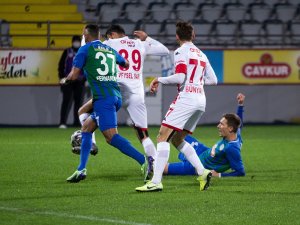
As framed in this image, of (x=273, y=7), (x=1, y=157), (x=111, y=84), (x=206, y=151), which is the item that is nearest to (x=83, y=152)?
(x=111, y=84)

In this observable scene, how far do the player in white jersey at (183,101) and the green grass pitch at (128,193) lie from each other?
0.24 metres

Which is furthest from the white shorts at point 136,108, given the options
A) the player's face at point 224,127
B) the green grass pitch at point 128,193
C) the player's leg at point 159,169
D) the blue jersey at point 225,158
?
the player's leg at point 159,169

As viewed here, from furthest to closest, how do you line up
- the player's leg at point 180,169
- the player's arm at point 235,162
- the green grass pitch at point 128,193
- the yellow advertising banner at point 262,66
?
1. the yellow advertising banner at point 262,66
2. the player's leg at point 180,169
3. the player's arm at point 235,162
4. the green grass pitch at point 128,193

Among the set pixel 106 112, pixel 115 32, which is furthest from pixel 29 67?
pixel 106 112

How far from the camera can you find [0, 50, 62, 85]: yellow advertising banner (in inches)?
879

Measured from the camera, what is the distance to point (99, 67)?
11516 millimetres

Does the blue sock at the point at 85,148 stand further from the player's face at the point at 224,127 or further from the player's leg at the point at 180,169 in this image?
the player's face at the point at 224,127

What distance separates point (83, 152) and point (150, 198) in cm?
190

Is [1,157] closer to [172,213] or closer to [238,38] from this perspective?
[172,213]

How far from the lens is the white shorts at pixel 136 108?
12.8 m

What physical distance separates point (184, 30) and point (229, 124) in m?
1.59

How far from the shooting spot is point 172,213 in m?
8.90

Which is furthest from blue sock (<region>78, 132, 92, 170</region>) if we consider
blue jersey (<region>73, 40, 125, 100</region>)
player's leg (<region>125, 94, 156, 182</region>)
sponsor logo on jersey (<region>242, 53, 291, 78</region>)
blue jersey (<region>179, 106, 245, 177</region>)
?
sponsor logo on jersey (<region>242, 53, 291, 78</region>)

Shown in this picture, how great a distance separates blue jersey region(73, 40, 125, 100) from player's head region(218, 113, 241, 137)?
55.8 inches
